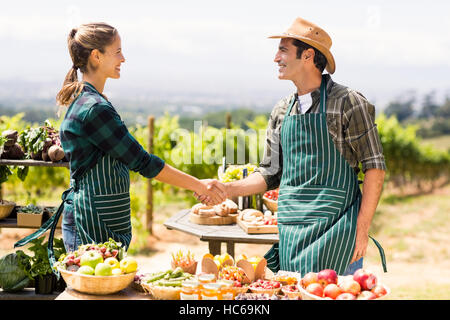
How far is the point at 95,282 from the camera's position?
2.49 metres

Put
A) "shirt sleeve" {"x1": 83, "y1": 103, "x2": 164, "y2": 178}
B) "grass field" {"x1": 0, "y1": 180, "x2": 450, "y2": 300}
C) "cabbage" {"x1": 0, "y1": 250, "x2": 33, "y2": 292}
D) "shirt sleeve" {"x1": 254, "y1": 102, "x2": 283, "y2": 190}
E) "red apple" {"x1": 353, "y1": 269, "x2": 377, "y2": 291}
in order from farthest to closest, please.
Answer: "grass field" {"x1": 0, "y1": 180, "x2": 450, "y2": 300} → "cabbage" {"x1": 0, "y1": 250, "x2": 33, "y2": 292} → "shirt sleeve" {"x1": 254, "y1": 102, "x2": 283, "y2": 190} → "shirt sleeve" {"x1": 83, "y1": 103, "x2": 164, "y2": 178} → "red apple" {"x1": 353, "y1": 269, "x2": 377, "y2": 291}

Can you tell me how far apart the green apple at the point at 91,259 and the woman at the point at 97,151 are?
1.18ft

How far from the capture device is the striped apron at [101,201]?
9.46ft

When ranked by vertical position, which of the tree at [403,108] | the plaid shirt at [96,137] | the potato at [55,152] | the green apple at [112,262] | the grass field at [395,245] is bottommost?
the grass field at [395,245]

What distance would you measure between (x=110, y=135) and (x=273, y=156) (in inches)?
44.0

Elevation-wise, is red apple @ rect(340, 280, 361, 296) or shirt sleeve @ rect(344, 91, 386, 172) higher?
shirt sleeve @ rect(344, 91, 386, 172)

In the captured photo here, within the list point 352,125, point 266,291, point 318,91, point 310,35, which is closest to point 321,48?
point 310,35

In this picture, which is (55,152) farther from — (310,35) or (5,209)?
(310,35)

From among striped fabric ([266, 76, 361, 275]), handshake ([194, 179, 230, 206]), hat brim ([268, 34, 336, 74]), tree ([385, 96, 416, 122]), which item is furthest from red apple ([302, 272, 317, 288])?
tree ([385, 96, 416, 122])

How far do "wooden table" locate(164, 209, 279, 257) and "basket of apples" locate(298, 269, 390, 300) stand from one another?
159 cm

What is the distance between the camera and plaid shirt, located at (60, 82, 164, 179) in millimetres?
2734

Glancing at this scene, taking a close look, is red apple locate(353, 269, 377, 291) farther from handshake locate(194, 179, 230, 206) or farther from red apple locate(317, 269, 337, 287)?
handshake locate(194, 179, 230, 206)

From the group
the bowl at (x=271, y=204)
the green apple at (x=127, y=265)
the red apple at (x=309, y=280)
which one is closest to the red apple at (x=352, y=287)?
the red apple at (x=309, y=280)

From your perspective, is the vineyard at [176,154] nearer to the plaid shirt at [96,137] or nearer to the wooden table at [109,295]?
the plaid shirt at [96,137]
